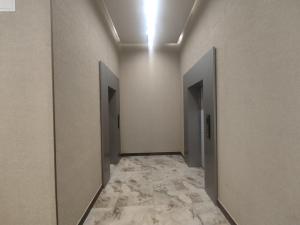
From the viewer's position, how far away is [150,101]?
529 cm

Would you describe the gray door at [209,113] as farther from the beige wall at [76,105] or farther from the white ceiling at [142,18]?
the beige wall at [76,105]

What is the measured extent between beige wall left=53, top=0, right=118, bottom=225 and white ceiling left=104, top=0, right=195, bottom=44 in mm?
420

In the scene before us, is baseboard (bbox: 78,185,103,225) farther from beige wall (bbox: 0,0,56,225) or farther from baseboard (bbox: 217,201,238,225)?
baseboard (bbox: 217,201,238,225)

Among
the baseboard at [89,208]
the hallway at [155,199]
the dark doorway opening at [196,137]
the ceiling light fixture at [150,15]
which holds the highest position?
the ceiling light fixture at [150,15]

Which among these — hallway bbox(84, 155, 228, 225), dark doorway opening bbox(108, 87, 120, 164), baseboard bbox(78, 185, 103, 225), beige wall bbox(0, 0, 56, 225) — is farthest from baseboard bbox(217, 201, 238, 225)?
dark doorway opening bbox(108, 87, 120, 164)

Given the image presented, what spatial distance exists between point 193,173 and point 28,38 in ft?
11.3

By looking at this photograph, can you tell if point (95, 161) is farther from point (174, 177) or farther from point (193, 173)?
point (193, 173)

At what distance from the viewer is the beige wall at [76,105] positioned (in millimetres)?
1695

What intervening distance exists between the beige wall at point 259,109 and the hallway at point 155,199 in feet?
1.41

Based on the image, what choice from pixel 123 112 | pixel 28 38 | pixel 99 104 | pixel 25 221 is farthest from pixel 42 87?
pixel 123 112

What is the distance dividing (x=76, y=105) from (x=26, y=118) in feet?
1.79

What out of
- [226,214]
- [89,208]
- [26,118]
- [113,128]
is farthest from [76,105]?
[113,128]

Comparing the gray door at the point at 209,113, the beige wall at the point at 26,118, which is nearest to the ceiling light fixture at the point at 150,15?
the gray door at the point at 209,113

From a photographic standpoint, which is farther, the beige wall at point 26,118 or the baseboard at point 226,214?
the baseboard at point 226,214
